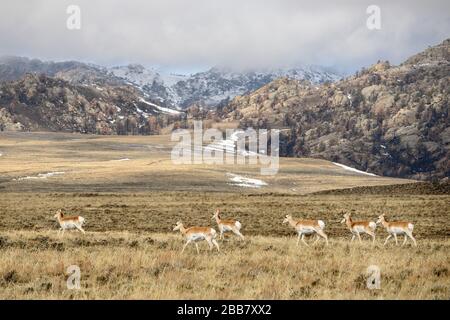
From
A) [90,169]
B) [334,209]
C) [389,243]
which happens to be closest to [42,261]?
[389,243]

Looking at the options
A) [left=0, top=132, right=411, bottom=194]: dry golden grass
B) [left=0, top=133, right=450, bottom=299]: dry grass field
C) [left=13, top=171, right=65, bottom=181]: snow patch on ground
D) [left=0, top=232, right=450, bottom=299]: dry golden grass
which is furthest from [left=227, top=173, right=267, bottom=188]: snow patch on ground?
[left=0, top=232, right=450, bottom=299]: dry golden grass

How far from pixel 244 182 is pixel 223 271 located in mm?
88409

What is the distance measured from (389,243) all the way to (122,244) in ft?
38.4

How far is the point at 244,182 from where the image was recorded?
343 ft

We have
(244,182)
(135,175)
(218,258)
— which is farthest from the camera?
(135,175)

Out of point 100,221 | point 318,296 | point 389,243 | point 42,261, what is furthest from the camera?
point 100,221

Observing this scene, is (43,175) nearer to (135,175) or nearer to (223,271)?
(135,175)

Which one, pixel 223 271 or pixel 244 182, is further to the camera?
pixel 244 182

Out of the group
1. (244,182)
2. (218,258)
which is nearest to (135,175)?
(244,182)

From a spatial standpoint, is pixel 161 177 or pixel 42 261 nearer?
pixel 42 261
